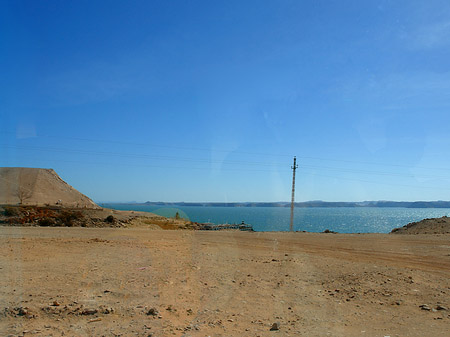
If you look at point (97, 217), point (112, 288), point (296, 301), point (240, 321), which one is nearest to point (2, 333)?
point (112, 288)

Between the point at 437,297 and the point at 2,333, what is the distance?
9756mm

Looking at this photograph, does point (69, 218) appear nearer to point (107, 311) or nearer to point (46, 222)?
point (46, 222)

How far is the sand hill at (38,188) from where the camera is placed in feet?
263

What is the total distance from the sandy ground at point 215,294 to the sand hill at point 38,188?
7264 cm

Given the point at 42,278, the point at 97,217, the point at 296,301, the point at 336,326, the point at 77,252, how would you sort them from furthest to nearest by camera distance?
1. the point at 97,217
2. the point at 77,252
3. the point at 42,278
4. the point at 296,301
5. the point at 336,326

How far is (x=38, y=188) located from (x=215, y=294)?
93.3 metres

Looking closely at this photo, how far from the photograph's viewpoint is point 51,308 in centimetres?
720

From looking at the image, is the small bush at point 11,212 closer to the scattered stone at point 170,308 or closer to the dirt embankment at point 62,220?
the dirt embankment at point 62,220

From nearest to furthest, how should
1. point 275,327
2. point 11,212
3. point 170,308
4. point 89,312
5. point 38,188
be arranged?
point 275,327 < point 89,312 < point 170,308 < point 11,212 < point 38,188

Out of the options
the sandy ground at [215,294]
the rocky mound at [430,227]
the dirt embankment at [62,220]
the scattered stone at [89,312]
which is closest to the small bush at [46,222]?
the dirt embankment at [62,220]

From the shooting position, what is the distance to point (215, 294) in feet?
28.8

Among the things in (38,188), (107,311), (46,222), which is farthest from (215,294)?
(38,188)

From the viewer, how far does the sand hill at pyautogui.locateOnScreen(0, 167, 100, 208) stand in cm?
8019

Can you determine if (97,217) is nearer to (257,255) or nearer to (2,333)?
(257,255)
